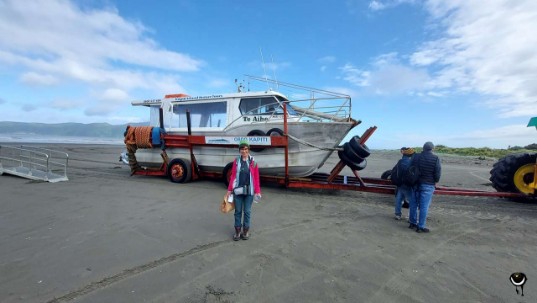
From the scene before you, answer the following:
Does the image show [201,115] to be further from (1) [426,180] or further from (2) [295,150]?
(1) [426,180]

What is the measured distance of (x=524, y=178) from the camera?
7.06m

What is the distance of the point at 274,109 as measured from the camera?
26.7ft

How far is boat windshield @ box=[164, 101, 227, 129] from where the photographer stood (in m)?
8.74

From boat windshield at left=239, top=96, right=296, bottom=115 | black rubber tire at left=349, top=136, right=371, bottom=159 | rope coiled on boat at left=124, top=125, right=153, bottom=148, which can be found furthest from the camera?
rope coiled on boat at left=124, top=125, right=153, bottom=148

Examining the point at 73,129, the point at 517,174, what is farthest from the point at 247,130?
the point at 73,129

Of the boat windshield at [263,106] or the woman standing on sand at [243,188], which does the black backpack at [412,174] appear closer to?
the woman standing on sand at [243,188]

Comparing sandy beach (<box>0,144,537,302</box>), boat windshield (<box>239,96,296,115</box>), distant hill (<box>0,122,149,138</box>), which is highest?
distant hill (<box>0,122,149,138</box>)

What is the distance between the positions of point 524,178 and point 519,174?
0.43 ft

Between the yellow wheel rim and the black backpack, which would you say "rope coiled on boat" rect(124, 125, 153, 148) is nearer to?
the black backpack

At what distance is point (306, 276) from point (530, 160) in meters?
7.19

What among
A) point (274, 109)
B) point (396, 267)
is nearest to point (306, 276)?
point (396, 267)

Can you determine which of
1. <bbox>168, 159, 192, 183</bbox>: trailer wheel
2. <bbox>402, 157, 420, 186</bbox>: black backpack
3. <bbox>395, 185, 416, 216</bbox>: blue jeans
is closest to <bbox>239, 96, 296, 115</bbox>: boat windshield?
<bbox>168, 159, 192, 183</bbox>: trailer wheel

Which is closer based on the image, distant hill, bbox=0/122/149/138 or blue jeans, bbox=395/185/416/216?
blue jeans, bbox=395/185/416/216

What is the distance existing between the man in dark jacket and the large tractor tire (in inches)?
148
